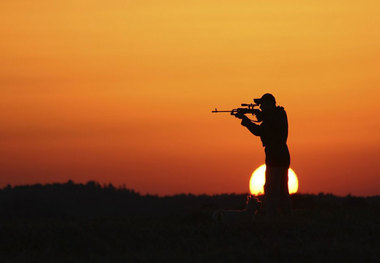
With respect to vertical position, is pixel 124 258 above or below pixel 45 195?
below

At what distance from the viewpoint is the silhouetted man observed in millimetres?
23078

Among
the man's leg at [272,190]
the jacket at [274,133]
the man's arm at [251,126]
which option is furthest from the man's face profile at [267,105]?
the man's leg at [272,190]

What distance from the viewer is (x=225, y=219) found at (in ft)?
71.2

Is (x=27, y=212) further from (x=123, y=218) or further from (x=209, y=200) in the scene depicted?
(x=123, y=218)

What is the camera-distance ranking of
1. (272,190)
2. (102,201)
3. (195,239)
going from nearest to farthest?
(195,239) → (272,190) → (102,201)

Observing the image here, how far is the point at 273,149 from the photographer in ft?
76.2

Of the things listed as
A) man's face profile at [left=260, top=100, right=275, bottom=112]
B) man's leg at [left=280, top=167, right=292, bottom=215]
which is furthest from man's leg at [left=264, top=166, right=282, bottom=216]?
man's face profile at [left=260, top=100, right=275, bottom=112]

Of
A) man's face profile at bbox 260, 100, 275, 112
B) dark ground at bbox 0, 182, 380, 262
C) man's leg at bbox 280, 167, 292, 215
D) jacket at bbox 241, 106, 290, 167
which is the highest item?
man's face profile at bbox 260, 100, 275, 112

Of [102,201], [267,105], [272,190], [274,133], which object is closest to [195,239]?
[272,190]

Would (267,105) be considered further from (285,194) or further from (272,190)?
(285,194)

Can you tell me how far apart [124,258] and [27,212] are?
1767 cm

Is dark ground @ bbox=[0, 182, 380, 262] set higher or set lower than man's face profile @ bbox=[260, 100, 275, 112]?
lower

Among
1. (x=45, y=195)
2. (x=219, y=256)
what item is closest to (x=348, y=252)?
(x=219, y=256)

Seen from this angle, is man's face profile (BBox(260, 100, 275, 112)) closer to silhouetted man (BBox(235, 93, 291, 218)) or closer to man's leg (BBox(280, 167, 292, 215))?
silhouetted man (BBox(235, 93, 291, 218))
